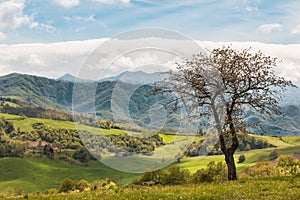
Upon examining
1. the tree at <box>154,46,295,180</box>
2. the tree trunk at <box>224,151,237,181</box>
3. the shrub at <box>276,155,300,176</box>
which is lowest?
the shrub at <box>276,155,300,176</box>

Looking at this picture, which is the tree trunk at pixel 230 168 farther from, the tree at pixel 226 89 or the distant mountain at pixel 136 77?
the distant mountain at pixel 136 77

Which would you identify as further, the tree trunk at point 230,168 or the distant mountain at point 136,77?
the tree trunk at point 230,168

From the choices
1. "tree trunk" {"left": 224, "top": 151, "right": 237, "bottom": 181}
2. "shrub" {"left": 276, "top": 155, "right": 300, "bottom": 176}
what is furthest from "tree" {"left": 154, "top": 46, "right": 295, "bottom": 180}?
"shrub" {"left": 276, "top": 155, "right": 300, "bottom": 176}

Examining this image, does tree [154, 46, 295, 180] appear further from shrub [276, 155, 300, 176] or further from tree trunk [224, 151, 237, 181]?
shrub [276, 155, 300, 176]

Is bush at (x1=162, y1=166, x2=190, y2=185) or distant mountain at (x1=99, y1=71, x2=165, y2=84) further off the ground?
distant mountain at (x1=99, y1=71, x2=165, y2=84)

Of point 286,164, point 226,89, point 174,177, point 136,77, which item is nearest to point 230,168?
point 226,89

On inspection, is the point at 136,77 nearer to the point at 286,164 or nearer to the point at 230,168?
the point at 230,168

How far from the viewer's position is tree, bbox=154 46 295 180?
30953mm

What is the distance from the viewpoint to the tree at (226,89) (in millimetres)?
30953

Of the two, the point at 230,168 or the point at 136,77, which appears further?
the point at 230,168

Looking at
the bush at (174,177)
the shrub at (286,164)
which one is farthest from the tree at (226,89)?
the shrub at (286,164)

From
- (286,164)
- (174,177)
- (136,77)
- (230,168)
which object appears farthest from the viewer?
(286,164)

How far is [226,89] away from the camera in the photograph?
31.6 metres

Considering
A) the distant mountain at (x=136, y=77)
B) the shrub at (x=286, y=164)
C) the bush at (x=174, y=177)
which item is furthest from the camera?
the shrub at (x=286, y=164)
